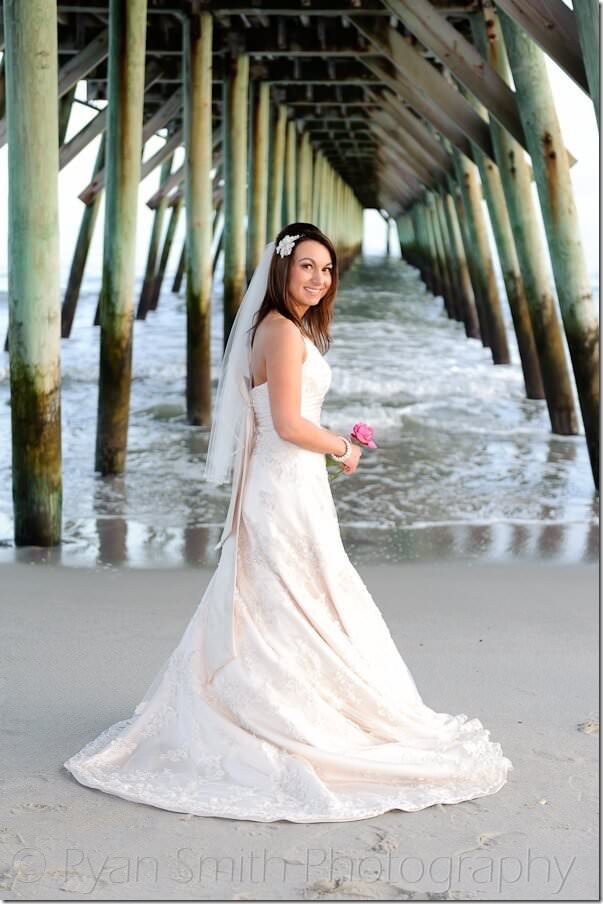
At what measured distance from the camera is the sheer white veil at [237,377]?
9.96ft

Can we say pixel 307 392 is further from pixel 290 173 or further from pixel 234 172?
pixel 290 173

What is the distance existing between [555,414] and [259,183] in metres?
6.07

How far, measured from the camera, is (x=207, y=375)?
9508 millimetres

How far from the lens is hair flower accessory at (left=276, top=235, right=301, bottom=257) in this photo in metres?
2.97

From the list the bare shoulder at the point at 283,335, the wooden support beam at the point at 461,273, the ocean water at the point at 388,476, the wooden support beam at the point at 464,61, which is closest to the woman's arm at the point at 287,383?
the bare shoulder at the point at 283,335

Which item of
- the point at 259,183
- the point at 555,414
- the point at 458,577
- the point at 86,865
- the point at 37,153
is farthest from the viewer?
the point at 259,183

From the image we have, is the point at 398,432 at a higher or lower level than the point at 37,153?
lower

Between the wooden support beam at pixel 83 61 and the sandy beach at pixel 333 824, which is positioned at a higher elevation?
the wooden support beam at pixel 83 61

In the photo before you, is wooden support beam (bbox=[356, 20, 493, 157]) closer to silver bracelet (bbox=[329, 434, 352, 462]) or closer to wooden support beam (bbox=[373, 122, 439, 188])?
silver bracelet (bbox=[329, 434, 352, 462])

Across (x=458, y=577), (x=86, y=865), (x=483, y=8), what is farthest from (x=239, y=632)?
(x=483, y=8)

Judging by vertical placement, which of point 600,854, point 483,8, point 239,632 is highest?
point 483,8

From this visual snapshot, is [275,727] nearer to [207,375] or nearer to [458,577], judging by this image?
[458,577]

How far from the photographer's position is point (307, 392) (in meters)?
3.02

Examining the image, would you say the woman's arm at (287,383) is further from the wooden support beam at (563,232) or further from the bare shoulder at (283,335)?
the wooden support beam at (563,232)
